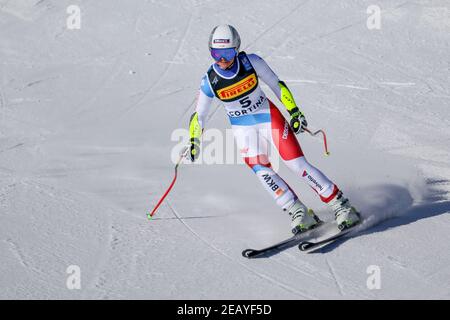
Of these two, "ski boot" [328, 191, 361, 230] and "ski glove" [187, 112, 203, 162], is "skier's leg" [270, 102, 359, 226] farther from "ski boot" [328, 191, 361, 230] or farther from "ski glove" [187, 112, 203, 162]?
"ski glove" [187, 112, 203, 162]

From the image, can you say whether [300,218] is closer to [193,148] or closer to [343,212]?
[343,212]

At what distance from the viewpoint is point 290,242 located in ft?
23.8

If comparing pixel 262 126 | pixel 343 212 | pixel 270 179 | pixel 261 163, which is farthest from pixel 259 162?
pixel 343 212

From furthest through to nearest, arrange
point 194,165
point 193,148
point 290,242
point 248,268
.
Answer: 1. point 194,165
2. point 193,148
3. point 290,242
4. point 248,268

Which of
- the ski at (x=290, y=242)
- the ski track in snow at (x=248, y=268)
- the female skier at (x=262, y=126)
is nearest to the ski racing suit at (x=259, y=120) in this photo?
the female skier at (x=262, y=126)

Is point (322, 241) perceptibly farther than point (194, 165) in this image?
No

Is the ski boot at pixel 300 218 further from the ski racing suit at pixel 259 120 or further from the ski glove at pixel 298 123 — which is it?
the ski glove at pixel 298 123

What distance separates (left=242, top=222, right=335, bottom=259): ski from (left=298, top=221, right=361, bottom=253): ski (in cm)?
5

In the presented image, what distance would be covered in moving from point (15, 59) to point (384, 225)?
7.36 meters

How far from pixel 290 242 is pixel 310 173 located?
25.9 inches

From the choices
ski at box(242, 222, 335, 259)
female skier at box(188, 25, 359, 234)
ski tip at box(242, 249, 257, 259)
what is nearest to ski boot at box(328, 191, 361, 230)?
female skier at box(188, 25, 359, 234)

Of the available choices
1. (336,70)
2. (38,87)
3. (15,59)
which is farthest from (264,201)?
(15,59)

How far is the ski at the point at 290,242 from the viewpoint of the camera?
704cm

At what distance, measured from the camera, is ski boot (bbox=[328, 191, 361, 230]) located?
7.30 metres
